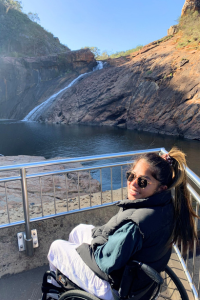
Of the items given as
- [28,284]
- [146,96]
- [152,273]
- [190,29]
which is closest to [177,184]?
[152,273]

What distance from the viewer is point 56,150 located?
648 inches

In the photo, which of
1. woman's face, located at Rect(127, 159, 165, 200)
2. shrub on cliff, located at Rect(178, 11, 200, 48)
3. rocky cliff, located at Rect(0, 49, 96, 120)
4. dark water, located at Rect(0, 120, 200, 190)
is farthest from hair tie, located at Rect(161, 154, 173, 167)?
rocky cliff, located at Rect(0, 49, 96, 120)

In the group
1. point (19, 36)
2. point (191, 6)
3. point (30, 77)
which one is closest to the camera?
point (191, 6)

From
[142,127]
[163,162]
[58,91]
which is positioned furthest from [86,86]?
[163,162]

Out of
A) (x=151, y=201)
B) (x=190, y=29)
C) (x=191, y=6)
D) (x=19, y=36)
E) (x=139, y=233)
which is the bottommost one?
(x=139, y=233)

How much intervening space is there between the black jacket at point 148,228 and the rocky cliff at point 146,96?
18.0m

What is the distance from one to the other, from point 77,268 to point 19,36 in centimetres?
6528

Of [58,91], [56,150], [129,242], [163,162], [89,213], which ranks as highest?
[58,91]

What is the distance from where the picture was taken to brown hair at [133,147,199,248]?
152 centimetres

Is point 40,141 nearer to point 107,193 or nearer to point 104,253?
point 107,193

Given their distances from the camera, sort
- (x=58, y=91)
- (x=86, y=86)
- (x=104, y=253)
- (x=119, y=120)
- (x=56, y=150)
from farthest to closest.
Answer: (x=58, y=91)
(x=86, y=86)
(x=119, y=120)
(x=56, y=150)
(x=104, y=253)

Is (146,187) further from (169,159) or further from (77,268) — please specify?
(77,268)

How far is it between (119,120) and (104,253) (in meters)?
26.4

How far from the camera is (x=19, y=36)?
5647 cm
